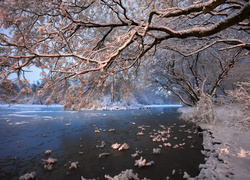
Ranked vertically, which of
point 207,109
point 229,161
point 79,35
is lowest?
point 229,161

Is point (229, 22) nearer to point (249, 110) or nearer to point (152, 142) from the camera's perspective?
point (249, 110)

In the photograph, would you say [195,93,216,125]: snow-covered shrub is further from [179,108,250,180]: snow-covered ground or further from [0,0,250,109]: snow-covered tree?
[0,0,250,109]: snow-covered tree

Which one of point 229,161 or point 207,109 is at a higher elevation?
point 207,109

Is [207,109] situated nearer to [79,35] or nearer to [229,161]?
[229,161]

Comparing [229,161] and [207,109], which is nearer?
[229,161]

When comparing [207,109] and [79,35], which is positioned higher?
[79,35]

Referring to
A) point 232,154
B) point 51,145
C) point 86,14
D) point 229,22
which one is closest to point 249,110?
point 232,154

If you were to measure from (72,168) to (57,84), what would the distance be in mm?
2724

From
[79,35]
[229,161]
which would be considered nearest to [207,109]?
[229,161]

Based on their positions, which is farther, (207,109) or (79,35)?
(207,109)

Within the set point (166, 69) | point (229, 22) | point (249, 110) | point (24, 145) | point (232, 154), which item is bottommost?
point (24, 145)

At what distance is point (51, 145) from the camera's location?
6367 millimetres

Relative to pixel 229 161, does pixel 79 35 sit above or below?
above

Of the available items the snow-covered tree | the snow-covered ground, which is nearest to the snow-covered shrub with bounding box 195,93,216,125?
the snow-covered ground
